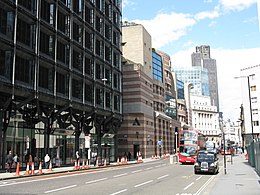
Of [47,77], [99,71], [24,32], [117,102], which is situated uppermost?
[24,32]

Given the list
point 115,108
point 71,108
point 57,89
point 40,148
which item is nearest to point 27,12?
point 57,89

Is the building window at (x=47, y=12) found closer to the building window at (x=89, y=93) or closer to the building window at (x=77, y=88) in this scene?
the building window at (x=77, y=88)

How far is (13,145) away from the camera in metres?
32.3

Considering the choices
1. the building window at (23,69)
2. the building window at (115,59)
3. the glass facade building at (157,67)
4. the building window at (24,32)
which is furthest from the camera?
the glass facade building at (157,67)

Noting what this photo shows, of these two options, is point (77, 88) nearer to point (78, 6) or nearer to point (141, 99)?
point (78, 6)

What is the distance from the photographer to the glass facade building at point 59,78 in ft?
101

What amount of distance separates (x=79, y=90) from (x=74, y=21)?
9.18m

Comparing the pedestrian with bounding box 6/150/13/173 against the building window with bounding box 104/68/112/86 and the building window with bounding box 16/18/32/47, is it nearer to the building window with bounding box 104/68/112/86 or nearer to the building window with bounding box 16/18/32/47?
the building window with bounding box 16/18/32/47

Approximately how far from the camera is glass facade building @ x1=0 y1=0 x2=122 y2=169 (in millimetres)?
30641

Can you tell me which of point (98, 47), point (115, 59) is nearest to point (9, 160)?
point (98, 47)

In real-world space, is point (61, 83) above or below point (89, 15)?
below

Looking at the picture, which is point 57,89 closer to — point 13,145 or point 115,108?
point 13,145

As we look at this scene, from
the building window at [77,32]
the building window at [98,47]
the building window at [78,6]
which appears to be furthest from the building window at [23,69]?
the building window at [98,47]

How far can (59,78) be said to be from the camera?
39.2m
